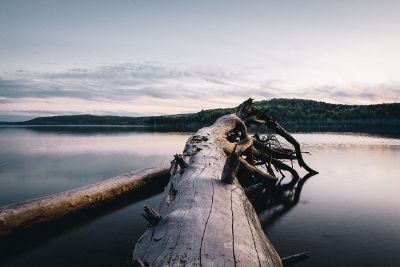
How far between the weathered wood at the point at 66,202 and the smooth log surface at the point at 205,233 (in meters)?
3.17

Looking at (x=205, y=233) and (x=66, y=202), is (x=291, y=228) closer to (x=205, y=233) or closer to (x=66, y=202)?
(x=205, y=233)

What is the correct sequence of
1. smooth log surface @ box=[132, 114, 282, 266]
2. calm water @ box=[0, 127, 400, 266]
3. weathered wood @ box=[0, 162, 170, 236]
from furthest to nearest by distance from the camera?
weathered wood @ box=[0, 162, 170, 236] → calm water @ box=[0, 127, 400, 266] → smooth log surface @ box=[132, 114, 282, 266]

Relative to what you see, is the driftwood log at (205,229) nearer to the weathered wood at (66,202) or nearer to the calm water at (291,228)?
the calm water at (291,228)

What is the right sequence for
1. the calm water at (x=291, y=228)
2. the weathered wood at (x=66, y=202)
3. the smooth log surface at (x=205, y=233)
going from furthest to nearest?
the weathered wood at (x=66, y=202), the calm water at (x=291, y=228), the smooth log surface at (x=205, y=233)

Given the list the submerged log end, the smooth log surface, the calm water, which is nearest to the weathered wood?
the calm water

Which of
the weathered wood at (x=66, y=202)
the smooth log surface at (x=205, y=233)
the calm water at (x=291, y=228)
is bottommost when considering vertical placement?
the calm water at (x=291, y=228)

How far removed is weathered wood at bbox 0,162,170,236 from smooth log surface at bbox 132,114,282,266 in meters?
3.17

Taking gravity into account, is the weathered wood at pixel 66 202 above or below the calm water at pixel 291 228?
above

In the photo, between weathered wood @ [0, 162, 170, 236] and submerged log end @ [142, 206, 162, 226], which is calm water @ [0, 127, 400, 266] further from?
submerged log end @ [142, 206, 162, 226]

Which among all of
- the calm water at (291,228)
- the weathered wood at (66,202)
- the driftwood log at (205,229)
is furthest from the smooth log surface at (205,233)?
the weathered wood at (66,202)

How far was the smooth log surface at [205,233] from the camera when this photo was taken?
2.46 metres

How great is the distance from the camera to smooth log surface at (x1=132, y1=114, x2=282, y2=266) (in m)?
2.46

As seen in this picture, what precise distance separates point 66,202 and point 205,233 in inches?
202

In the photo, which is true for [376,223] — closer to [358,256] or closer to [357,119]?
[358,256]
